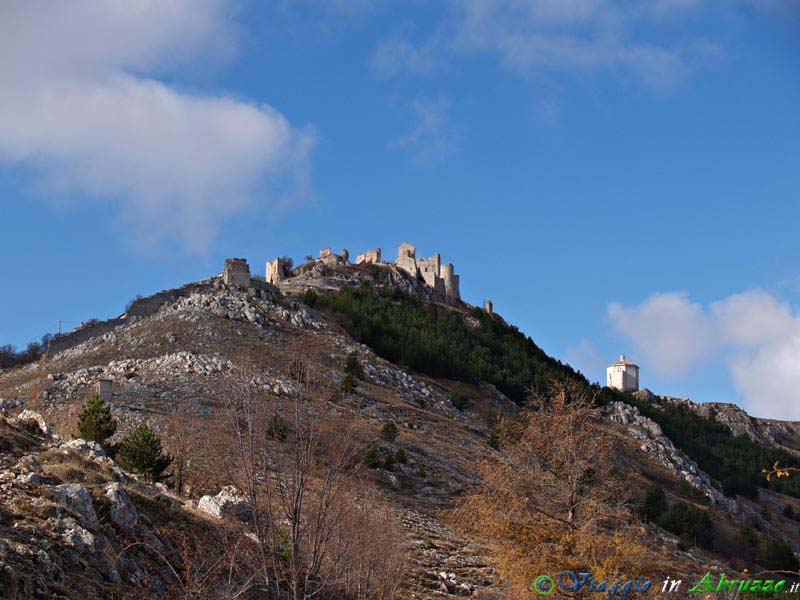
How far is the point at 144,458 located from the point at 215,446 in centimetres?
253

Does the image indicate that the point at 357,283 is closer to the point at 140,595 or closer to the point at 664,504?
the point at 664,504

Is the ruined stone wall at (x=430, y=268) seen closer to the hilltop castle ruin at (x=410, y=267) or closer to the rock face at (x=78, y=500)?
the hilltop castle ruin at (x=410, y=267)

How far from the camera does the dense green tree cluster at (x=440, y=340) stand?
227ft

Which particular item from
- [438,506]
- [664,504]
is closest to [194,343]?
[438,506]

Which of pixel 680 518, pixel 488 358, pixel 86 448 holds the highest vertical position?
pixel 488 358

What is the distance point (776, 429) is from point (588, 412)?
104862 millimetres

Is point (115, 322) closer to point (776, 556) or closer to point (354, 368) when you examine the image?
point (354, 368)

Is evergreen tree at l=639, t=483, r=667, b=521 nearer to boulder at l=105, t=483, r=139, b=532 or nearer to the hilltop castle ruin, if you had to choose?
boulder at l=105, t=483, r=139, b=532

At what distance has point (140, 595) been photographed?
42.0ft

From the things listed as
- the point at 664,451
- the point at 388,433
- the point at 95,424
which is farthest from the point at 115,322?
the point at 664,451

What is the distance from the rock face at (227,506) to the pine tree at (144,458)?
3971mm

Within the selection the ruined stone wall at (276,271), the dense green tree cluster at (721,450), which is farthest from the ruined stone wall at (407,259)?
the dense green tree cluster at (721,450)

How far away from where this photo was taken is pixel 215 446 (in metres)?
25.5

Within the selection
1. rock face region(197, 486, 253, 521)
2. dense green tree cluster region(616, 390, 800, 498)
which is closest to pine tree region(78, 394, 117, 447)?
rock face region(197, 486, 253, 521)
